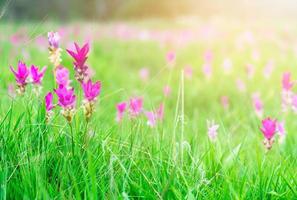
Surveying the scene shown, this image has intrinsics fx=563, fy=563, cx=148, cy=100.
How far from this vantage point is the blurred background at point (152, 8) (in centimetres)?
2602

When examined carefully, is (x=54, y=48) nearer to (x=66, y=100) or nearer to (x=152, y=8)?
(x=66, y=100)

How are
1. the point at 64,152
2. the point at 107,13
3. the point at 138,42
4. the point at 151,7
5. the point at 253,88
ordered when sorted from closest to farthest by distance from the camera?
1. the point at 64,152
2. the point at 253,88
3. the point at 138,42
4. the point at 151,7
5. the point at 107,13

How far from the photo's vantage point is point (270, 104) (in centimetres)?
572

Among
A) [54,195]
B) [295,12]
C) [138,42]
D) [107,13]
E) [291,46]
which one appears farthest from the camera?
[107,13]

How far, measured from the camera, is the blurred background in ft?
85.4

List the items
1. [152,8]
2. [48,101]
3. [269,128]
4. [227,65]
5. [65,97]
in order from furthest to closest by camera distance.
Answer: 1. [152,8]
2. [227,65]
3. [269,128]
4. [48,101]
5. [65,97]

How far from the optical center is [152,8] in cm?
2770

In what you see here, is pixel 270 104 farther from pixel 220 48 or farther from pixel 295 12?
pixel 295 12

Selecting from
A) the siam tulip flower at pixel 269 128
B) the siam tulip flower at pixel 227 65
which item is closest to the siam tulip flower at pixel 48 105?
the siam tulip flower at pixel 269 128

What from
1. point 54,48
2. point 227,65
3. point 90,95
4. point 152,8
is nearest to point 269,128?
point 90,95

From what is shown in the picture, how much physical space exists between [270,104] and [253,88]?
2.56ft

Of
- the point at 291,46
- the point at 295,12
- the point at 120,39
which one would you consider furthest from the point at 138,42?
the point at 295,12

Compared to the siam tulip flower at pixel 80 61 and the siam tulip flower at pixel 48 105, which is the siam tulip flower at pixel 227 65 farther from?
the siam tulip flower at pixel 80 61

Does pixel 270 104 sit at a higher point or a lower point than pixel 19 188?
lower
